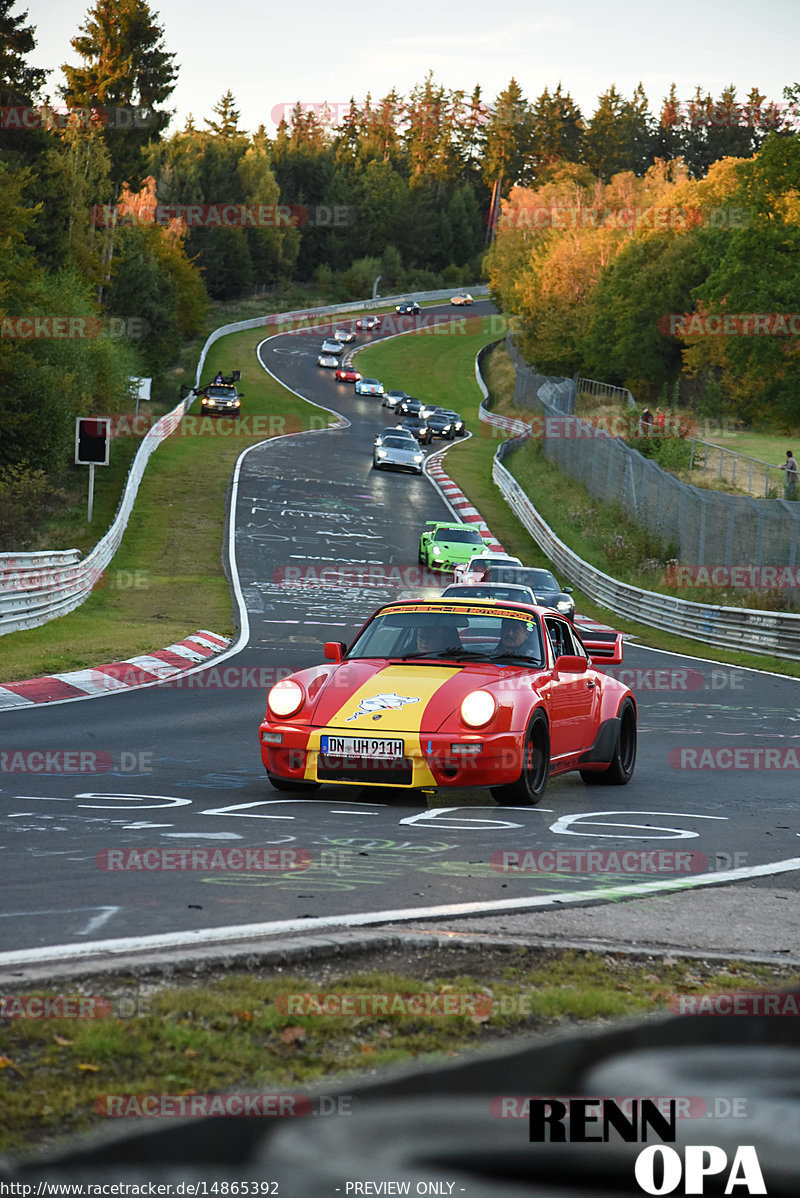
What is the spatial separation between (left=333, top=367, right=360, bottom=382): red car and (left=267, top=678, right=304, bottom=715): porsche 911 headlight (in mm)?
85302

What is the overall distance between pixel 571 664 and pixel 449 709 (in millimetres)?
1365

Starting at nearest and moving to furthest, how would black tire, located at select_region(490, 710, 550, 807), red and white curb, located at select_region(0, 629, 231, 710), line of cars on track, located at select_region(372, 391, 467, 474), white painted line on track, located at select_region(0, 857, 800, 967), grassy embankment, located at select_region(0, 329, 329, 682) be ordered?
white painted line on track, located at select_region(0, 857, 800, 967) → black tire, located at select_region(490, 710, 550, 807) → red and white curb, located at select_region(0, 629, 231, 710) → grassy embankment, located at select_region(0, 329, 329, 682) → line of cars on track, located at select_region(372, 391, 467, 474)

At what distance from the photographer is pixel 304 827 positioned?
883 cm

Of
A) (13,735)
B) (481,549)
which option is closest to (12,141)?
(481,549)

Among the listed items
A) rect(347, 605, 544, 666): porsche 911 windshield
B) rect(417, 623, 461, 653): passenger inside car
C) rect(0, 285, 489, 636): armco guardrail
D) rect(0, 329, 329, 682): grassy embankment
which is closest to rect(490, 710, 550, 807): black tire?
rect(347, 605, 544, 666): porsche 911 windshield

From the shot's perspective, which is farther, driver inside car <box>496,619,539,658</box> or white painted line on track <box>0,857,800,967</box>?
driver inside car <box>496,619,539,658</box>

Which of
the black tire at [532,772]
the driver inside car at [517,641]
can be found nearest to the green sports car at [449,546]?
the driver inside car at [517,641]

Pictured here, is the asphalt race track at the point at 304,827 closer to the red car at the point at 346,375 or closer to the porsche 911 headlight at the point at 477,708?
the porsche 911 headlight at the point at 477,708

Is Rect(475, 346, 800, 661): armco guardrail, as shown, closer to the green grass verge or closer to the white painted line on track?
the white painted line on track

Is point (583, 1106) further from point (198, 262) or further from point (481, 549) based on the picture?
point (198, 262)

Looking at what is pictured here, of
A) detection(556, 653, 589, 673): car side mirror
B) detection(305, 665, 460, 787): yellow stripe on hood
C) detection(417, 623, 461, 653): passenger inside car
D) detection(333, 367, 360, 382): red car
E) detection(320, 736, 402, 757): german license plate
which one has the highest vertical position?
detection(333, 367, 360, 382): red car

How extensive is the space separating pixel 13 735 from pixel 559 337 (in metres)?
73.5

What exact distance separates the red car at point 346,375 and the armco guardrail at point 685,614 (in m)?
52.6

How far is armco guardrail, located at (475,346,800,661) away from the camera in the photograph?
27.5 m
